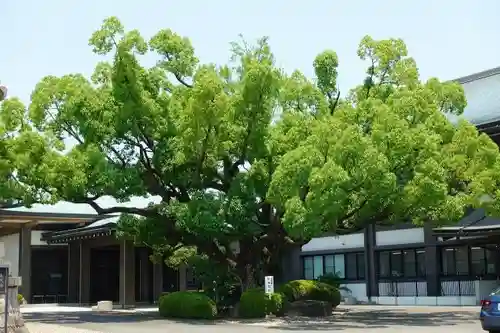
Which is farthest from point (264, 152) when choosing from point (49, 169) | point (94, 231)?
point (94, 231)

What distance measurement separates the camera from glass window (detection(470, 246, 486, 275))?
3531 centimetres

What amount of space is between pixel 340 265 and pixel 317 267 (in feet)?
7.75

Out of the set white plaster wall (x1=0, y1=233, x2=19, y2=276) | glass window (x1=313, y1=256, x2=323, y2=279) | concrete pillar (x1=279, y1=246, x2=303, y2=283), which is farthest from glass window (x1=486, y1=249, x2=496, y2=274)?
white plaster wall (x1=0, y1=233, x2=19, y2=276)

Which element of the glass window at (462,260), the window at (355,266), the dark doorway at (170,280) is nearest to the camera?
the glass window at (462,260)

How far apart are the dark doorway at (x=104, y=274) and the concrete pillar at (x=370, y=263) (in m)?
14.5

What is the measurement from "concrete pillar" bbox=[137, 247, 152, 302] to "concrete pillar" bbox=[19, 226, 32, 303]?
6.21 metres

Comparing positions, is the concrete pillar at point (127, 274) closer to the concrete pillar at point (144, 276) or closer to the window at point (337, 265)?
the concrete pillar at point (144, 276)

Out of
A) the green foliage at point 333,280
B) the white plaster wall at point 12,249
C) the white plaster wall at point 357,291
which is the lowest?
the white plaster wall at point 357,291

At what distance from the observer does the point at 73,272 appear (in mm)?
43125

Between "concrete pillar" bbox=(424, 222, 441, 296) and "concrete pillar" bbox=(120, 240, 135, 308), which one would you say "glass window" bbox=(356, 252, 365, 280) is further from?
"concrete pillar" bbox=(120, 240, 135, 308)

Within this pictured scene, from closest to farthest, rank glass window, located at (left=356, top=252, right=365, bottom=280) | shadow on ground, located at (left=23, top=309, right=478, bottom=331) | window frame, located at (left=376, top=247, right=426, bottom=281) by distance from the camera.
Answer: shadow on ground, located at (left=23, top=309, right=478, bottom=331) → window frame, located at (left=376, top=247, right=426, bottom=281) → glass window, located at (left=356, top=252, right=365, bottom=280)

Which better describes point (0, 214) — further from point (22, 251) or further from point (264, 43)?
point (264, 43)

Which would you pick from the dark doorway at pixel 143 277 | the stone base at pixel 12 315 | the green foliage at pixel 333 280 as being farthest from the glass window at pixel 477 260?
the stone base at pixel 12 315

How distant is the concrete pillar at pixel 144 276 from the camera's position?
4138 centimetres
